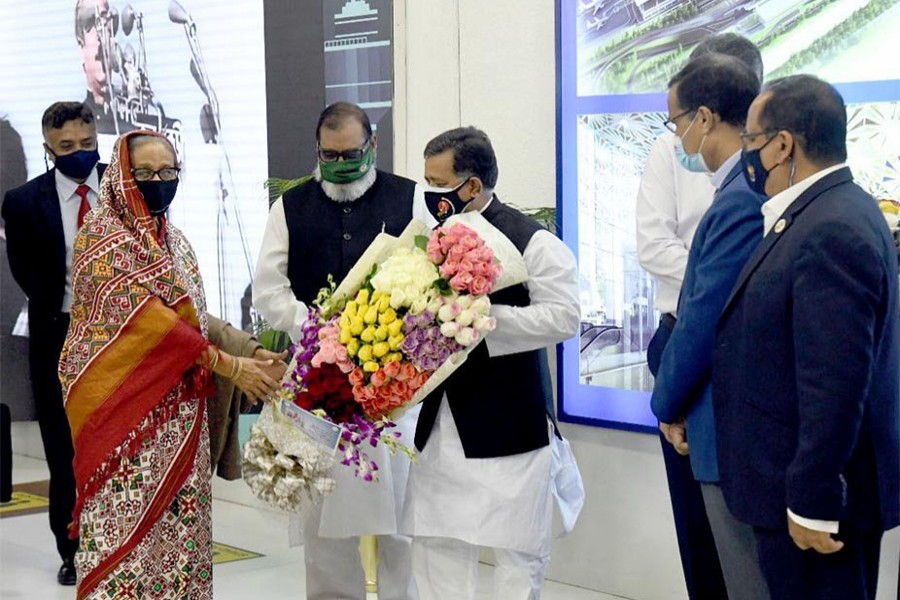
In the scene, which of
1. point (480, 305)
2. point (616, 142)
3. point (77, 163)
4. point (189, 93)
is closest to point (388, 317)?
point (480, 305)

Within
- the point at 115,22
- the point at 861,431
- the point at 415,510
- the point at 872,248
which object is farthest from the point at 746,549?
the point at 115,22

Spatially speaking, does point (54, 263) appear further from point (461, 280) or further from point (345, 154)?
point (461, 280)

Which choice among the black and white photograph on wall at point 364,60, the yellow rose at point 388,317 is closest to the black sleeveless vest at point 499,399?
the yellow rose at point 388,317

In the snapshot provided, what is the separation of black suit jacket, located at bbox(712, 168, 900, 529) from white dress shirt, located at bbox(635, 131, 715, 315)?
1.12 m

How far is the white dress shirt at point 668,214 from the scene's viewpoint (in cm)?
374

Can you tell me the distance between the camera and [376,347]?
3340 mm

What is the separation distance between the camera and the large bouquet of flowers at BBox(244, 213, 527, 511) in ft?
10.9

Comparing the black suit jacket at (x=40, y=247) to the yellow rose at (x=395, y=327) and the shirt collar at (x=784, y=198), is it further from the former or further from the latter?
the shirt collar at (x=784, y=198)

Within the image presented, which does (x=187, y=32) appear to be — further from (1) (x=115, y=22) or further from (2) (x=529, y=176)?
(2) (x=529, y=176)

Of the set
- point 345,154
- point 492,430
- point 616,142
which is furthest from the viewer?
point 616,142

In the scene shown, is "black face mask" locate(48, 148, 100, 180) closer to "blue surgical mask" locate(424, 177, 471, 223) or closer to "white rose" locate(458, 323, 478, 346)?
"blue surgical mask" locate(424, 177, 471, 223)

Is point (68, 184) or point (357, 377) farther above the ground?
point (68, 184)

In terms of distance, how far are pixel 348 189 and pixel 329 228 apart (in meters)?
0.15

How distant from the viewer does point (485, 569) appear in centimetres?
530
